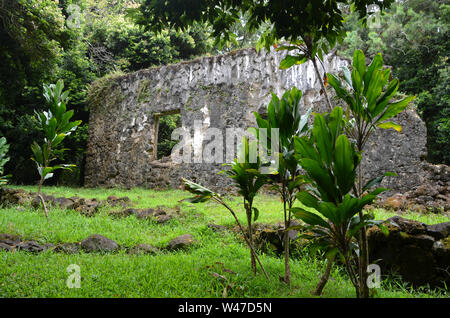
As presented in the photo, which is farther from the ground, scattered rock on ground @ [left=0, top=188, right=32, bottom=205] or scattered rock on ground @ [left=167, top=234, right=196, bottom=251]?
scattered rock on ground @ [left=0, top=188, right=32, bottom=205]

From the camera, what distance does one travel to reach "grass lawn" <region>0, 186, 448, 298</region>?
2.07m

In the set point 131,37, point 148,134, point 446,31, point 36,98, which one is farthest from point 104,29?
point 446,31

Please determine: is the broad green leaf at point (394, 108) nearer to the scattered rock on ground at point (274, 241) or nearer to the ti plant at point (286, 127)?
the ti plant at point (286, 127)

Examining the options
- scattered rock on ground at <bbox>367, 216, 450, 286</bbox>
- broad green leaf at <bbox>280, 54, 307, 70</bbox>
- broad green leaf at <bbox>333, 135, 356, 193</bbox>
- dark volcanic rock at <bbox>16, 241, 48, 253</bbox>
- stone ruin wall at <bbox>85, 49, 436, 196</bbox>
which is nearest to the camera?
broad green leaf at <bbox>333, 135, 356, 193</bbox>

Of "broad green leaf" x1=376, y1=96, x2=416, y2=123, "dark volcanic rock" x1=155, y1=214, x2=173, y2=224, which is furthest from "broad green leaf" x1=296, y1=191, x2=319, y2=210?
"dark volcanic rock" x1=155, y1=214, x2=173, y2=224

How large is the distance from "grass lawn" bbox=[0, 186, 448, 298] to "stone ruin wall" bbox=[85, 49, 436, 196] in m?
2.08

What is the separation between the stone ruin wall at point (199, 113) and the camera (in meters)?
5.83

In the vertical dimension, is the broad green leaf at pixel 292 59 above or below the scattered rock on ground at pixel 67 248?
above

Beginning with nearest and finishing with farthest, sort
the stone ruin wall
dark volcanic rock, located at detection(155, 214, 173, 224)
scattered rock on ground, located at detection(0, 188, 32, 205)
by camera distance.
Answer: dark volcanic rock, located at detection(155, 214, 173, 224) → scattered rock on ground, located at detection(0, 188, 32, 205) → the stone ruin wall

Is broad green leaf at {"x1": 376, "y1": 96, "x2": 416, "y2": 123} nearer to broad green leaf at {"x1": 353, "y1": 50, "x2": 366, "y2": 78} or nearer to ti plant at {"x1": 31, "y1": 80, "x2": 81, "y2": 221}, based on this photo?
broad green leaf at {"x1": 353, "y1": 50, "x2": 366, "y2": 78}

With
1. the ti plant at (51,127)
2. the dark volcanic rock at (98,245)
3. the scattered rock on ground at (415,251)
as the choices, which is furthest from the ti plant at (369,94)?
the ti plant at (51,127)

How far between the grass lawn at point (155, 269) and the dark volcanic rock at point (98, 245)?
0.13 metres
